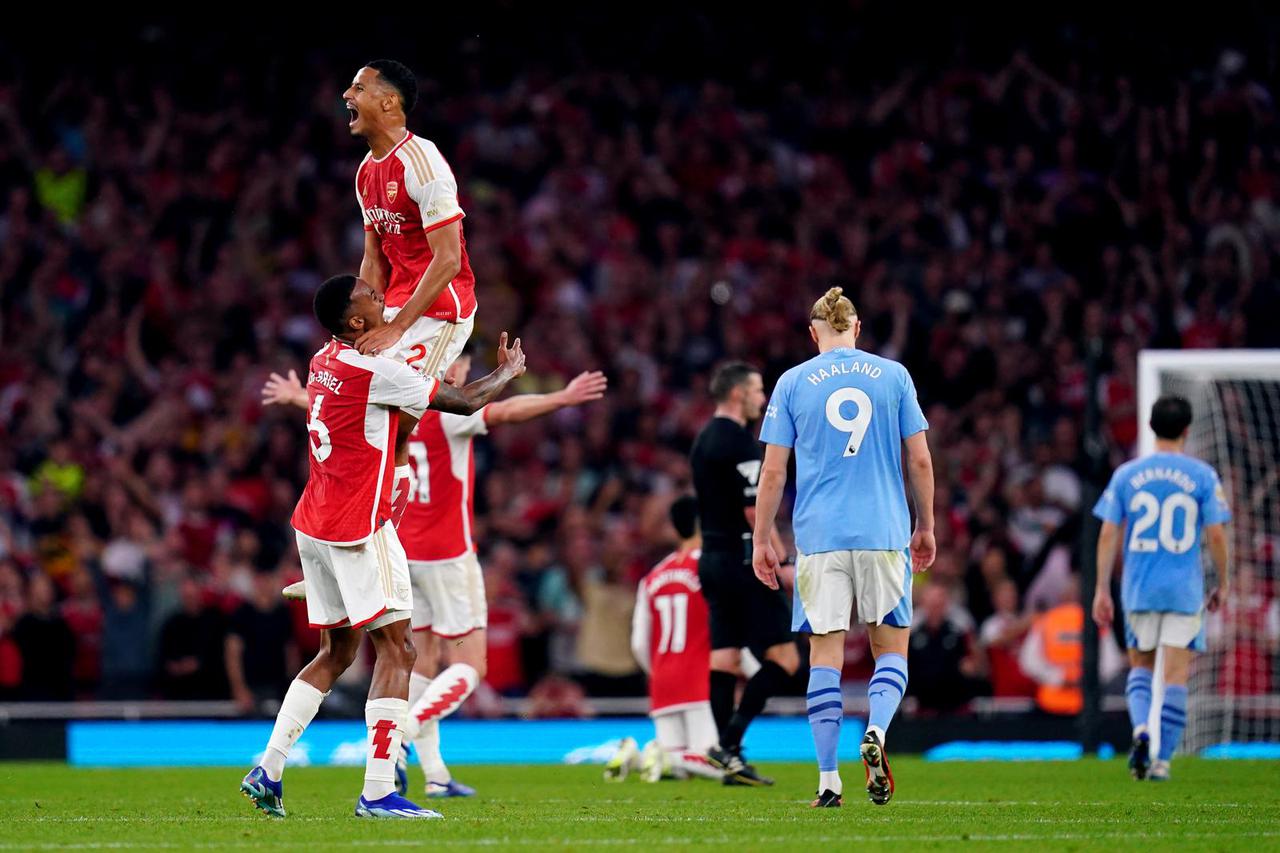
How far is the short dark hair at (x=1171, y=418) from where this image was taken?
11.4 m

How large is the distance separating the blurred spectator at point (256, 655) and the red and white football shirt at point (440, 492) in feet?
19.4

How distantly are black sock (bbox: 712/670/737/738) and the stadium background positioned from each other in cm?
457

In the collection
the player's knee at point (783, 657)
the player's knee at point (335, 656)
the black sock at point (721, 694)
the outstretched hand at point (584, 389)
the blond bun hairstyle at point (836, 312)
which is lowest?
the black sock at point (721, 694)

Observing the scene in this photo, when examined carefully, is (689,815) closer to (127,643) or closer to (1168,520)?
(1168,520)

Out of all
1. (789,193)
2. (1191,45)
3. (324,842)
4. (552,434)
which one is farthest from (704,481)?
(1191,45)

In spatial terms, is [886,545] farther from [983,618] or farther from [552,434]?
[552,434]

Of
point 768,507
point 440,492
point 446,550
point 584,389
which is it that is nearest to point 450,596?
point 446,550

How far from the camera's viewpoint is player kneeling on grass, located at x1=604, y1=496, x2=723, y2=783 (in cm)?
1211

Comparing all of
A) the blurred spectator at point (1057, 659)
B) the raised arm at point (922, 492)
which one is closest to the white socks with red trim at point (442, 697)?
the raised arm at point (922, 492)

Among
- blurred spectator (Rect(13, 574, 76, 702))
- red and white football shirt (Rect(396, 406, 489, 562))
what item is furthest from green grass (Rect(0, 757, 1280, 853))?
blurred spectator (Rect(13, 574, 76, 702))

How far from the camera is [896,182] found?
2138 centimetres

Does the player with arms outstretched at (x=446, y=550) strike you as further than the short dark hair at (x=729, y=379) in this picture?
No

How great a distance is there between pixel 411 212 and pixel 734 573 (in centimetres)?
373

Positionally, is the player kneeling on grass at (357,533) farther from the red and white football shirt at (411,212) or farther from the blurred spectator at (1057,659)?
the blurred spectator at (1057,659)
